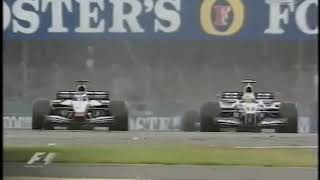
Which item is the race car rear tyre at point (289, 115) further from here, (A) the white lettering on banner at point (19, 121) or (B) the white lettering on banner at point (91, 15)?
(A) the white lettering on banner at point (19, 121)

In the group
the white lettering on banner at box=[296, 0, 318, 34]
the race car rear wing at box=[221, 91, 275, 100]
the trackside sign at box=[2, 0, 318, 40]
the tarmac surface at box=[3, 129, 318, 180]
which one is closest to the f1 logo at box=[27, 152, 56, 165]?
the tarmac surface at box=[3, 129, 318, 180]

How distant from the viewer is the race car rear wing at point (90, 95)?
10.3 metres

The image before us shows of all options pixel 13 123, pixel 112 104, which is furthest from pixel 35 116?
pixel 112 104

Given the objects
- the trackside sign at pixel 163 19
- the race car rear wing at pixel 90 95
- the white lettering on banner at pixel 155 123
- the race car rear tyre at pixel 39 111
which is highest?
the trackside sign at pixel 163 19

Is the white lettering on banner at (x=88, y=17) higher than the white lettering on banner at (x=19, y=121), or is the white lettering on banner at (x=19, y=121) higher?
the white lettering on banner at (x=88, y=17)

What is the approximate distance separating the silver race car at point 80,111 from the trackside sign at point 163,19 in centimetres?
87

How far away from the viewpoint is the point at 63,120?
10672mm

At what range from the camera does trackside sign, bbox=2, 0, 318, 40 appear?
9703 mm

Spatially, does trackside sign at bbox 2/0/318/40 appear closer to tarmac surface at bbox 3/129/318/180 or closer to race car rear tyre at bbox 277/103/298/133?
race car rear tyre at bbox 277/103/298/133

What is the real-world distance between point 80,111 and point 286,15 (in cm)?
307

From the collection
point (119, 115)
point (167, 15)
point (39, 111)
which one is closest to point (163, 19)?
point (167, 15)

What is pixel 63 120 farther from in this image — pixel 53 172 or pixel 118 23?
pixel 53 172

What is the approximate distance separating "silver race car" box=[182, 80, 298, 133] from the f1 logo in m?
2.59

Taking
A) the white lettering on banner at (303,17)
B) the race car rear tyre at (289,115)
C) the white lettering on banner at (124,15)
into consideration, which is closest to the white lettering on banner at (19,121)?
the white lettering on banner at (124,15)
